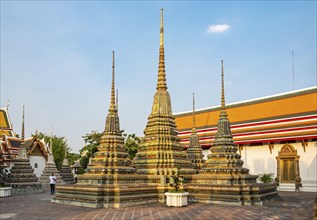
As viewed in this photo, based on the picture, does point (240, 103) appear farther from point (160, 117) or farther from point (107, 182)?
point (107, 182)

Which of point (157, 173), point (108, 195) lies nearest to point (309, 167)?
point (157, 173)

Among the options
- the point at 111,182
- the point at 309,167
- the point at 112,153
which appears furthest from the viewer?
the point at 309,167

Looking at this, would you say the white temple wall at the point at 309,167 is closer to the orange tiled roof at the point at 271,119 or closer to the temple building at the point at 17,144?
the orange tiled roof at the point at 271,119

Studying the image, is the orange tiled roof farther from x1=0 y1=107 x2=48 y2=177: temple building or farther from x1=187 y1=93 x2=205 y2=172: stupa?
x1=0 y1=107 x2=48 y2=177: temple building

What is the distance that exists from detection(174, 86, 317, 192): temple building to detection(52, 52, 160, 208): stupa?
46.8ft

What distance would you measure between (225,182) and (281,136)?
12.8m

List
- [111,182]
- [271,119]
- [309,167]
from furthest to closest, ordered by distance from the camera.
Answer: [271,119] < [309,167] < [111,182]

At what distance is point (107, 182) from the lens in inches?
583

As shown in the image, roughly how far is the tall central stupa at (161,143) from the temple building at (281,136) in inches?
470

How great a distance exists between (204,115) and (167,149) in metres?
19.6

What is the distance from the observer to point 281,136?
26.4 metres

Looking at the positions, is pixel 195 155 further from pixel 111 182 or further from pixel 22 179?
pixel 22 179

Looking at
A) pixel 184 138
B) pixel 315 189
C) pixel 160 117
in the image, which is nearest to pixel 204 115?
pixel 184 138

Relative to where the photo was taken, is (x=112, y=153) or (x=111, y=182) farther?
(x=112, y=153)
